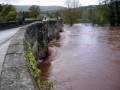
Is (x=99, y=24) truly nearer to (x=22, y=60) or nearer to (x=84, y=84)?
(x=84, y=84)

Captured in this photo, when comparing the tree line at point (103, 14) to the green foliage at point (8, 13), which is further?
the tree line at point (103, 14)

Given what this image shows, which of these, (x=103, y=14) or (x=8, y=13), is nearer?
(x=8, y=13)

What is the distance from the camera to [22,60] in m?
5.86

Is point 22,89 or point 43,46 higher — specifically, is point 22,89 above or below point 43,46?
above

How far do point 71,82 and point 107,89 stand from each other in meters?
2.35

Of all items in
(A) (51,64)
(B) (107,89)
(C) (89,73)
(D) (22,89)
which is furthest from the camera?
(A) (51,64)

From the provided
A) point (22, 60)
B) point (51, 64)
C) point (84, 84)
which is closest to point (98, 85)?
point (84, 84)

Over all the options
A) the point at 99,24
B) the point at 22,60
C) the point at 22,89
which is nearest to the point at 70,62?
the point at 22,60

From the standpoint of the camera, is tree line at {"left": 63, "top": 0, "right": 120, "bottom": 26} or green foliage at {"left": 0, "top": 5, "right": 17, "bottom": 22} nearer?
green foliage at {"left": 0, "top": 5, "right": 17, "bottom": 22}

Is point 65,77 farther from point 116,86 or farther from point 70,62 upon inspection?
point 70,62

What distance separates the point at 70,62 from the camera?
2450cm

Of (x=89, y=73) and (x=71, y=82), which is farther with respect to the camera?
(x=89, y=73)

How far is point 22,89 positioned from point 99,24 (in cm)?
8561

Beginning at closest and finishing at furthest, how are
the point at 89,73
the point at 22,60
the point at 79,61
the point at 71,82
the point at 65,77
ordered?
the point at 22,60 < the point at 71,82 < the point at 65,77 < the point at 89,73 < the point at 79,61
